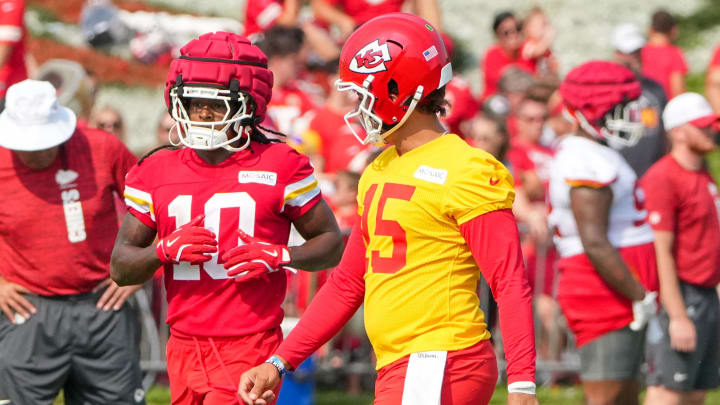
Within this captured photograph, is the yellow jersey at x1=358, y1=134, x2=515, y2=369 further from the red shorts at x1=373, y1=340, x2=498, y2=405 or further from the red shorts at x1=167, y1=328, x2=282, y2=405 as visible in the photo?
the red shorts at x1=167, y1=328, x2=282, y2=405

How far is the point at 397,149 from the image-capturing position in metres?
4.35

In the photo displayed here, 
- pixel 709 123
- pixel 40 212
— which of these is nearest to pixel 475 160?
pixel 40 212

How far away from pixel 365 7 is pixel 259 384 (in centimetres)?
611

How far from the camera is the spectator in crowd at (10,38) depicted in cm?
825

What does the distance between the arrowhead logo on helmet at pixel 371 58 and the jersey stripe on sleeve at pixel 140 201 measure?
1083 millimetres

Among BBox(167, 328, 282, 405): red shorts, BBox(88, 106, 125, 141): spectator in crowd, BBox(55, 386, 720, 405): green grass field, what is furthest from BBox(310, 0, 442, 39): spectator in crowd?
BBox(167, 328, 282, 405): red shorts

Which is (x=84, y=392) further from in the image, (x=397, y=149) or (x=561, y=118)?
(x=561, y=118)

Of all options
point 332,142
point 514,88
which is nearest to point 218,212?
point 332,142

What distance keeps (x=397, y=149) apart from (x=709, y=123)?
3198 millimetres

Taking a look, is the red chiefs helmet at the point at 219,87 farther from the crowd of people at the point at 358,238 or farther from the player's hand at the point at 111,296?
the player's hand at the point at 111,296

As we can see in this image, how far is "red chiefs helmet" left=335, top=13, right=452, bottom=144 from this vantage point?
13.7 ft

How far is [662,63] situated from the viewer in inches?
493

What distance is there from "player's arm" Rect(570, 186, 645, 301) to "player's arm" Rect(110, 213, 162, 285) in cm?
234

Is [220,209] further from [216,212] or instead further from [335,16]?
[335,16]
